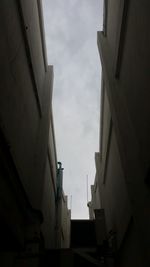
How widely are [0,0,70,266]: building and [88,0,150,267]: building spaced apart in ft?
6.73

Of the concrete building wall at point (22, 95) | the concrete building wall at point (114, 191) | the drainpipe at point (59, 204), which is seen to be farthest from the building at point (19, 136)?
the drainpipe at point (59, 204)

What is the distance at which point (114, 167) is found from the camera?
10.4 meters

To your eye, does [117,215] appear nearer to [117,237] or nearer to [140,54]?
[117,237]

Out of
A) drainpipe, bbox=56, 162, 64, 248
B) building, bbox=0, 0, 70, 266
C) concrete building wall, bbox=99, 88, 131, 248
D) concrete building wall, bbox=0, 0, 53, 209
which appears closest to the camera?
building, bbox=0, 0, 70, 266

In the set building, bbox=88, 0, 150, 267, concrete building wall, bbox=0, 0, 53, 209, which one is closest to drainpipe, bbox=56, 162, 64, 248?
building, bbox=88, 0, 150, 267

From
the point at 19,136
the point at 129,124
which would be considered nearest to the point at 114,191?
the point at 129,124

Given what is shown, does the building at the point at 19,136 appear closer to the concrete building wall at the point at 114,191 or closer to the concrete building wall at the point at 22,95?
the concrete building wall at the point at 22,95

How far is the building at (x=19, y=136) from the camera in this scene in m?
5.11

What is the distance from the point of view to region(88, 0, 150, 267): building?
18.8 feet

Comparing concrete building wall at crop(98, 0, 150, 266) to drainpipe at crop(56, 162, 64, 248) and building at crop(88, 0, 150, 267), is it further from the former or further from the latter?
drainpipe at crop(56, 162, 64, 248)

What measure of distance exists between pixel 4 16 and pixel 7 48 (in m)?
0.56

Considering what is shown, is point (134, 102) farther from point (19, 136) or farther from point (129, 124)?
point (19, 136)

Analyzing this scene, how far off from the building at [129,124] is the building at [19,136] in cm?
205

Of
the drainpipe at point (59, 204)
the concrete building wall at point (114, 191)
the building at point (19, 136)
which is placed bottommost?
the drainpipe at point (59, 204)
